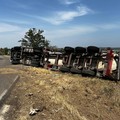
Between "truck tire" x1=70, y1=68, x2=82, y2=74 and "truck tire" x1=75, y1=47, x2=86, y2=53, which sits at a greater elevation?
"truck tire" x1=75, y1=47, x2=86, y2=53

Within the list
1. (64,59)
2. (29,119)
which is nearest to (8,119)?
(29,119)

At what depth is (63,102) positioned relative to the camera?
10164mm

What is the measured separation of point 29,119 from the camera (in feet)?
Result: 27.6

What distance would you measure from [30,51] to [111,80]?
1088cm

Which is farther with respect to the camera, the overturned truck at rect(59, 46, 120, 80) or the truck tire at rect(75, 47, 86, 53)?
the truck tire at rect(75, 47, 86, 53)

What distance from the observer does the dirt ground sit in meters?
8.88

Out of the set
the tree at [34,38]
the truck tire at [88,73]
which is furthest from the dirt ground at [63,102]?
the tree at [34,38]

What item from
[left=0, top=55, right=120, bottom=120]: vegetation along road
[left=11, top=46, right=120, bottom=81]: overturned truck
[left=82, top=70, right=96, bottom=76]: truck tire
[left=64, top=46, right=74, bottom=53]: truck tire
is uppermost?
[left=64, top=46, right=74, bottom=53]: truck tire

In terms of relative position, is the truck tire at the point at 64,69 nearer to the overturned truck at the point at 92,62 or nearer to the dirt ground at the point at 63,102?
the overturned truck at the point at 92,62

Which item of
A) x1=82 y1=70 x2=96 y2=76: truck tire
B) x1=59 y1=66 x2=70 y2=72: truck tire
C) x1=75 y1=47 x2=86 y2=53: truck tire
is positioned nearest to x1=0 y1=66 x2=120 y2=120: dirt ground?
x1=82 y1=70 x2=96 y2=76: truck tire

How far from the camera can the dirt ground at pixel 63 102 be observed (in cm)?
888

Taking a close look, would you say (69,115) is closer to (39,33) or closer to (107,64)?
(107,64)

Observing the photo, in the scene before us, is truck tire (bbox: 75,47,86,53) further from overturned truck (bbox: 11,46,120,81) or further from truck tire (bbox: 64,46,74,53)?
truck tire (bbox: 64,46,74,53)

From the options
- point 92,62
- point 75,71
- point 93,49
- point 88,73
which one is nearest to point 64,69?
point 75,71
